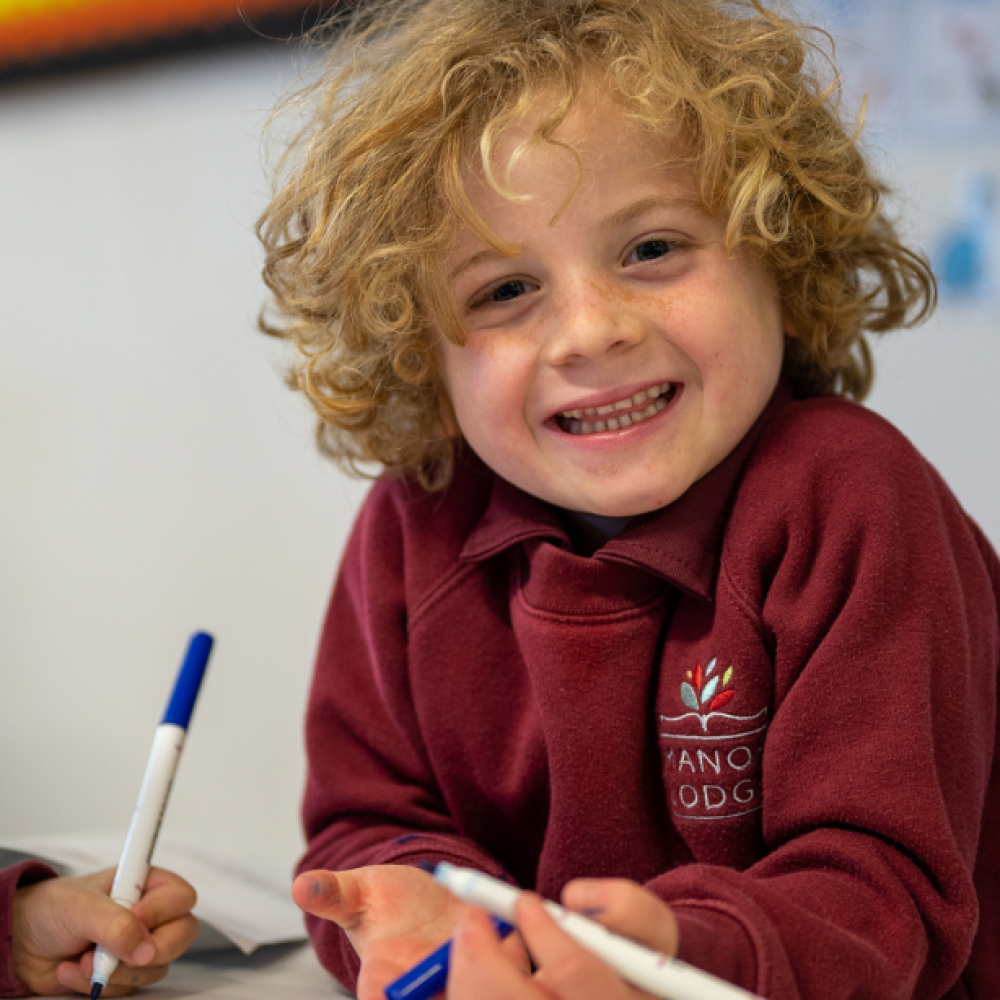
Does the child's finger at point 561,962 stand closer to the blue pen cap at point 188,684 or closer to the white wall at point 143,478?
the blue pen cap at point 188,684

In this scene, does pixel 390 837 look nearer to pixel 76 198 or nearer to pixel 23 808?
pixel 23 808

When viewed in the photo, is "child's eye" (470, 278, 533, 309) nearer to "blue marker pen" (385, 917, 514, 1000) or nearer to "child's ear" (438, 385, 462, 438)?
"child's ear" (438, 385, 462, 438)

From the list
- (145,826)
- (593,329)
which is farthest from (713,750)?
(145,826)

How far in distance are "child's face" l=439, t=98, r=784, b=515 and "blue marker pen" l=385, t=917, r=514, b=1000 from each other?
292 millimetres

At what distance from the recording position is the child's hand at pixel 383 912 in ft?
1.82

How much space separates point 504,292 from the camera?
2.31 feet

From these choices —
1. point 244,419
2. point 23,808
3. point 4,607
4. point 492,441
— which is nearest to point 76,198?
point 244,419

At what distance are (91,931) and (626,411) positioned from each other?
1.41 ft

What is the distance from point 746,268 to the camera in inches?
27.6

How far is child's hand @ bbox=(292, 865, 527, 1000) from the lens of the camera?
1.82 ft

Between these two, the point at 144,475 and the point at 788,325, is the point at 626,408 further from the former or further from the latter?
the point at 144,475

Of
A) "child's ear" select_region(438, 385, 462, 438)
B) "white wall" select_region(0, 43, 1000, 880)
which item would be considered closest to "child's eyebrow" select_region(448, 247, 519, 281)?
"child's ear" select_region(438, 385, 462, 438)

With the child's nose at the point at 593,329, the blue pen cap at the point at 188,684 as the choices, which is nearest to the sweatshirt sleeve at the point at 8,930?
the blue pen cap at the point at 188,684

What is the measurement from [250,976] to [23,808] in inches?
34.0
